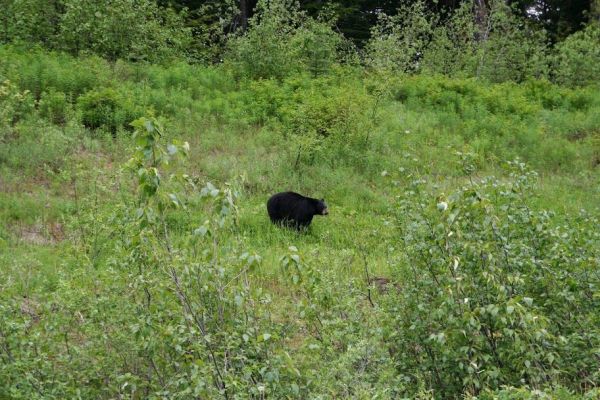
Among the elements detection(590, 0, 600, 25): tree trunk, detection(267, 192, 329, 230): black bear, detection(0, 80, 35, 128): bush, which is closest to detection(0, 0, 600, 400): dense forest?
detection(0, 80, 35, 128): bush

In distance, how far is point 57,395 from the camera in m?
6.69

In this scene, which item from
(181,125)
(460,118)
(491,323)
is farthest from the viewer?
(460,118)

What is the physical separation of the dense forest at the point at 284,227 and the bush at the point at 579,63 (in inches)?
3.7

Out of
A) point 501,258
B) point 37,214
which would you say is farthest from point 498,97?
point 501,258

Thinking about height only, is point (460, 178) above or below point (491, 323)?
below

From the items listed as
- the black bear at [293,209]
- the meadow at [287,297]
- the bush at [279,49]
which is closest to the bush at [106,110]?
the meadow at [287,297]

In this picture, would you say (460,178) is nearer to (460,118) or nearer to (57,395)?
(460,118)

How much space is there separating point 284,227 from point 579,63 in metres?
15.7

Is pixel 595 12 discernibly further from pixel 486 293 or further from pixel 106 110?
pixel 486 293

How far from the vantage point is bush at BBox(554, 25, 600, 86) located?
79.5 ft

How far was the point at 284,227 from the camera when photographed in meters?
12.9

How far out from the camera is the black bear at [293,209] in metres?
12.9

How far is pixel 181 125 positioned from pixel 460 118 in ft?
24.4

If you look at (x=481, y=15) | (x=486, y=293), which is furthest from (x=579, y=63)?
(x=486, y=293)
